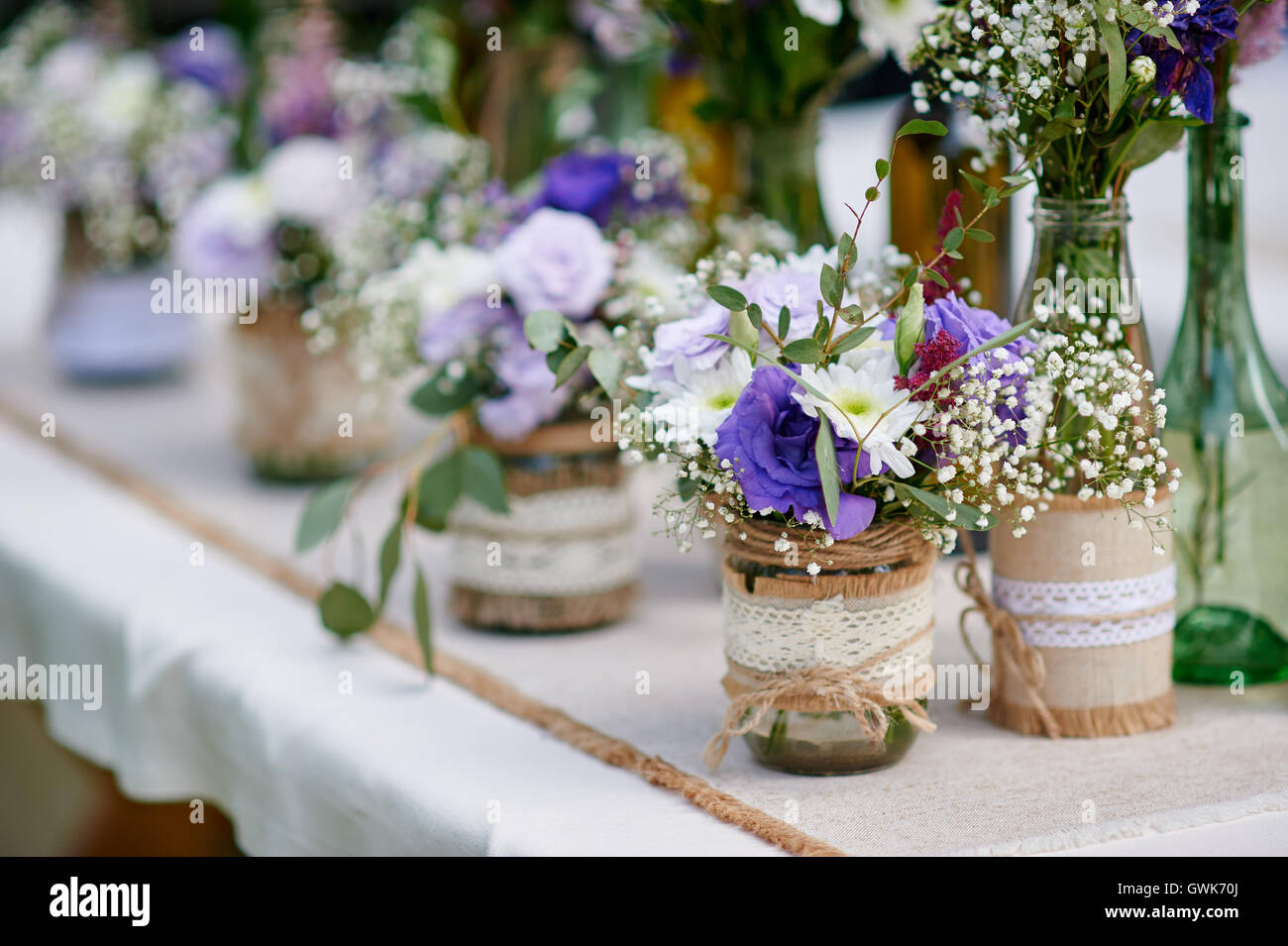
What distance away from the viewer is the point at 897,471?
0.76 metres

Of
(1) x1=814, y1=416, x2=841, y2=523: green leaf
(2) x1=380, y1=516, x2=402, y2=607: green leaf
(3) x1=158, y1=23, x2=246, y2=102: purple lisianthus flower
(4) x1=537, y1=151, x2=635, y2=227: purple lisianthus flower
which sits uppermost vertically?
(3) x1=158, y1=23, x2=246, y2=102: purple lisianthus flower

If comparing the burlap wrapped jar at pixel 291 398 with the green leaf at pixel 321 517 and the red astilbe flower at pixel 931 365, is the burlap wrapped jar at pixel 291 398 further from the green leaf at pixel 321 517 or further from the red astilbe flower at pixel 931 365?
the red astilbe flower at pixel 931 365

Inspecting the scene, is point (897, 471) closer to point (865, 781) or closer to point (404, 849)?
point (865, 781)

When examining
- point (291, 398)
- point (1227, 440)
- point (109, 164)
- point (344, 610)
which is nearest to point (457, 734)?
point (344, 610)

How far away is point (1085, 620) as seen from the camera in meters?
0.88

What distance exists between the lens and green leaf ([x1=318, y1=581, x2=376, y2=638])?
43.4 inches

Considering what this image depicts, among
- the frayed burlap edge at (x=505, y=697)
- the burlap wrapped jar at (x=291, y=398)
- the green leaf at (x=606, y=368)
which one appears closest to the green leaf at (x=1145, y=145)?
the green leaf at (x=606, y=368)

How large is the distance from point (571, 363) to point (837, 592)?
0.22 meters

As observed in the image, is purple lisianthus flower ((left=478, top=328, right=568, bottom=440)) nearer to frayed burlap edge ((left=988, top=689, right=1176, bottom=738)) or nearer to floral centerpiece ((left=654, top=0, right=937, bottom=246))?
A: floral centerpiece ((left=654, top=0, right=937, bottom=246))

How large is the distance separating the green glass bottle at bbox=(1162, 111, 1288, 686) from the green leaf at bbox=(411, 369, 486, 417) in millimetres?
516

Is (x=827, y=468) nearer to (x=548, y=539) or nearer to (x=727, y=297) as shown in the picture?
(x=727, y=297)

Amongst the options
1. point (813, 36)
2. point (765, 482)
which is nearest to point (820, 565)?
point (765, 482)

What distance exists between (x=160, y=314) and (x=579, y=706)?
1.22 meters

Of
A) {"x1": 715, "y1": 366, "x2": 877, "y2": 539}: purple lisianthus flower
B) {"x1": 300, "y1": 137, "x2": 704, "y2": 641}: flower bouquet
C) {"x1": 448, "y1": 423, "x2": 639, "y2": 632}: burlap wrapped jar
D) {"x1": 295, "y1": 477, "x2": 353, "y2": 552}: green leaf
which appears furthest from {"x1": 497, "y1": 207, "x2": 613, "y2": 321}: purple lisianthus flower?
{"x1": 715, "y1": 366, "x2": 877, "y2": 539}: purple lisianthus flower
